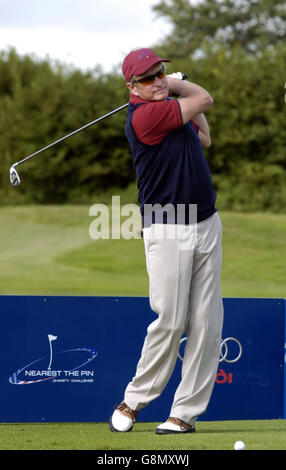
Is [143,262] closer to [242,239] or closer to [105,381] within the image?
[242,239]

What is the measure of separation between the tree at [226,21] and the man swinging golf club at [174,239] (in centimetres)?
2391

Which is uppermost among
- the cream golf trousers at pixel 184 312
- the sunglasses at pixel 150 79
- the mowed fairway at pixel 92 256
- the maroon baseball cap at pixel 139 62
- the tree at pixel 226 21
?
the tree at pixel 226 21

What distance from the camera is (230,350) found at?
422 cm

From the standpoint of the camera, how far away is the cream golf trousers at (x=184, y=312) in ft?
11.5

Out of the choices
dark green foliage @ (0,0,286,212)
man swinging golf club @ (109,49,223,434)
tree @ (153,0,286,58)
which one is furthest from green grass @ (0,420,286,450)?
tree @ (153,0,286,58)

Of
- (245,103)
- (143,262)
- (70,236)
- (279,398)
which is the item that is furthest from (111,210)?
(279,398)

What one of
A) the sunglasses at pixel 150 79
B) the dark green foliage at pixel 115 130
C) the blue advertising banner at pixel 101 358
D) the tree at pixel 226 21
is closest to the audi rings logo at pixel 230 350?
the blue advertising banner at pixel 101 358

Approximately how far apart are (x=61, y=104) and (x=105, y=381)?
48.4 ft

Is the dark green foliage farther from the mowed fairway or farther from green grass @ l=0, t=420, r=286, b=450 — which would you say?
green grass @ l=0, t=420, r=286, b=450

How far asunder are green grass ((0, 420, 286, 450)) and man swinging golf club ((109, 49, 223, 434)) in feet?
0.43

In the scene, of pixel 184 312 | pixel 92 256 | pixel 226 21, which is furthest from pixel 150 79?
pixel 226 21

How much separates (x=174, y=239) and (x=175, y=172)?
0.97 feet

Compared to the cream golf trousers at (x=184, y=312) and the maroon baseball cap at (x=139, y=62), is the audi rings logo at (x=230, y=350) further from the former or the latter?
the maroon baseball cap at (x=139, y=62)

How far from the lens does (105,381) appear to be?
13.5 feet
